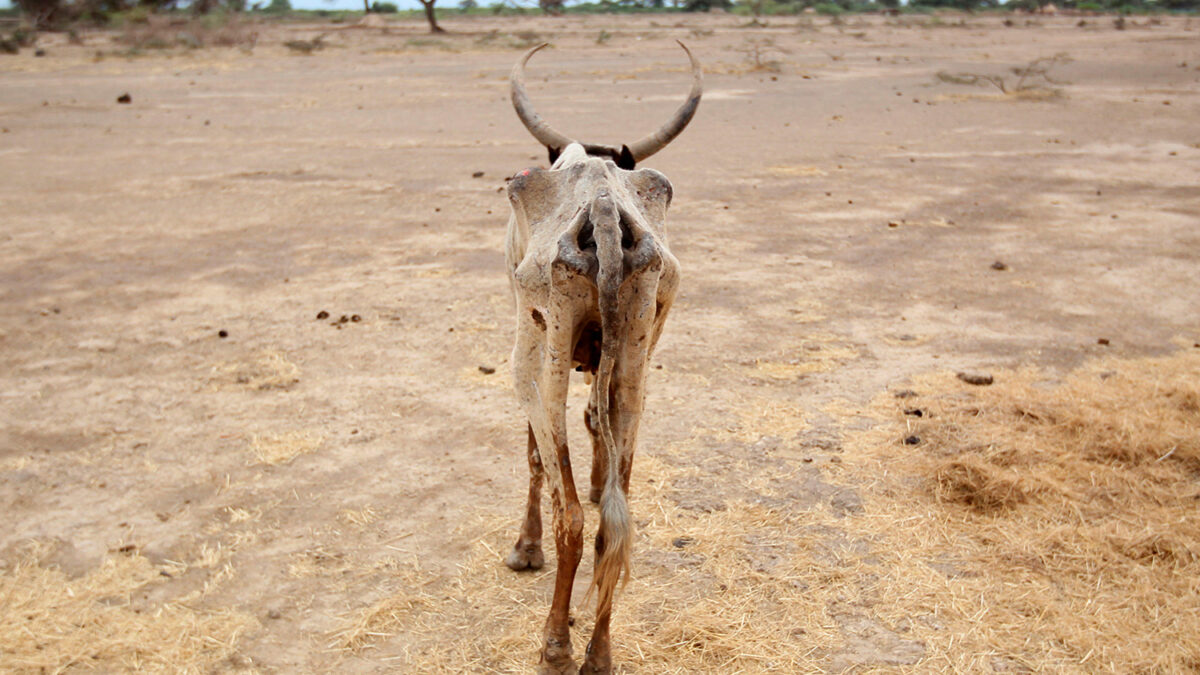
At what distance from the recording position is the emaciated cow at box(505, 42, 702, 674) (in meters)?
2.98

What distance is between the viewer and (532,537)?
3898mm

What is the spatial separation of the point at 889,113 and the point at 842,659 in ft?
45.4

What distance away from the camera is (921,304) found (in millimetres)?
6941

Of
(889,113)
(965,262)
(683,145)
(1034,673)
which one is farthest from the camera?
(889,113)

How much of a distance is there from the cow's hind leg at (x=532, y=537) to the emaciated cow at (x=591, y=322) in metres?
0.59

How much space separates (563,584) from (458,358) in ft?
9.71

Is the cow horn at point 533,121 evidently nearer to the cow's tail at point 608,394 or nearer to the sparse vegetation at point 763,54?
the cow's tail at point 608,394

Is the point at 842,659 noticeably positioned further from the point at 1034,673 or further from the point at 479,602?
the point at 479,602

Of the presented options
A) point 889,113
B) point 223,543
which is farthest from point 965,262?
point 889,113

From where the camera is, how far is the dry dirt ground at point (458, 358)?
358 centimetres

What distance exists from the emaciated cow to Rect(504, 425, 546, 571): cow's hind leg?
0.59m

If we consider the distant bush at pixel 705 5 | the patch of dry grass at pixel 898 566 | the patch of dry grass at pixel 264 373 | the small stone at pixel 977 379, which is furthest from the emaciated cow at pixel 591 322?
the distant bush at pixel 705 5

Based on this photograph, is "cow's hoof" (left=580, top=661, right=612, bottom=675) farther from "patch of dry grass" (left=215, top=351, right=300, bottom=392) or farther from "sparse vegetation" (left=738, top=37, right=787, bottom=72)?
"sparse vegetation" (left=738, top=37, right=787, bottom=72)

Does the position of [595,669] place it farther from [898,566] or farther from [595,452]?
[898,566]
